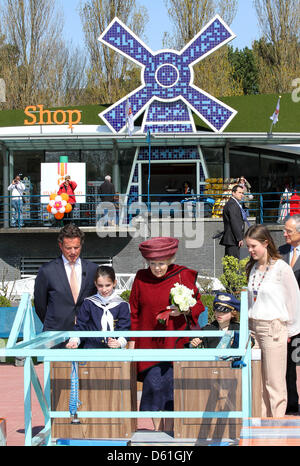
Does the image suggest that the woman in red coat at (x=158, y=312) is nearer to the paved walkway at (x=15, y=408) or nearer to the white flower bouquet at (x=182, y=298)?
the white flower bouquet at (x=182, y=298)

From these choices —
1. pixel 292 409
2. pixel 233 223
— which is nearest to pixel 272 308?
pixel 292 409

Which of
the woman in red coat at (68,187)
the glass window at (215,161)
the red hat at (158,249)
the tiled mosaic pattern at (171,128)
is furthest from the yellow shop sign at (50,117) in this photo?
the red hat at (158,249)

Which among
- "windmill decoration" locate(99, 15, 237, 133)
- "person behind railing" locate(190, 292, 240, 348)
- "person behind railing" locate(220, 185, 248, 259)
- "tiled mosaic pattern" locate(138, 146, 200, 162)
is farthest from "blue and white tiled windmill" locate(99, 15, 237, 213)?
"person behind railing" locate(190, 292, 240, 348)

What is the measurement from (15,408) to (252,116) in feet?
64.0

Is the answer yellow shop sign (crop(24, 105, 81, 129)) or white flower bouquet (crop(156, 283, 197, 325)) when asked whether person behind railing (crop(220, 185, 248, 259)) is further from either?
yellow shop sign (crop(24, 105, 81, 129))

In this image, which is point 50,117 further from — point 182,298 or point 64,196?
point 182,298

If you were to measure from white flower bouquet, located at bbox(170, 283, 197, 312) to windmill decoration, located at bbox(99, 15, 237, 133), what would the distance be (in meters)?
17.5

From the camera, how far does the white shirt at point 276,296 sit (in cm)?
551

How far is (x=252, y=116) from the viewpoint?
2550 cm

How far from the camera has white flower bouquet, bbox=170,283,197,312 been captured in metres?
5.01

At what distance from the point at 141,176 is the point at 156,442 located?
19259mm

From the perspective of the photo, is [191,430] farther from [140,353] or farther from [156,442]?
[140,353]
